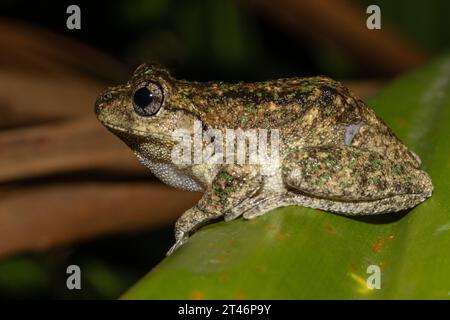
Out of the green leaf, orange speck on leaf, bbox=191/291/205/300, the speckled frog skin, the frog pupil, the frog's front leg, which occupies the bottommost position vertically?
orange speck on leaf, bbox=191/291/205/300

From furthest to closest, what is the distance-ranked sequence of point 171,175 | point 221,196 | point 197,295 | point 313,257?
point 171,175, point 221,196, point 313,257, point 197,295

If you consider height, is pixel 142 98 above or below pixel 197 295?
above

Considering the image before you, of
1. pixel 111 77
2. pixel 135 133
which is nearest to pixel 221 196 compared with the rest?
pixel 135 133

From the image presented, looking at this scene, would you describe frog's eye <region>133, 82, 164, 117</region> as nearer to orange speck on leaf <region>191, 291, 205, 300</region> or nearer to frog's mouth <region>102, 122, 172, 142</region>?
frog's mouth <region>102, 122, 172, 142</region>

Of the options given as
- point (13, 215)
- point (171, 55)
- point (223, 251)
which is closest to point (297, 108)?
point (223, 251)

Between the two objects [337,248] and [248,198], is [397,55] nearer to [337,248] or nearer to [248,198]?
[248,198]

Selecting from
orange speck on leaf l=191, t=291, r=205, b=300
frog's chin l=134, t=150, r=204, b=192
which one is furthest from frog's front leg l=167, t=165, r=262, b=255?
orange speck on leaf l=191, t=291, r=205, b=300

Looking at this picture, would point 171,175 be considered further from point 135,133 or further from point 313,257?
point 313,257
